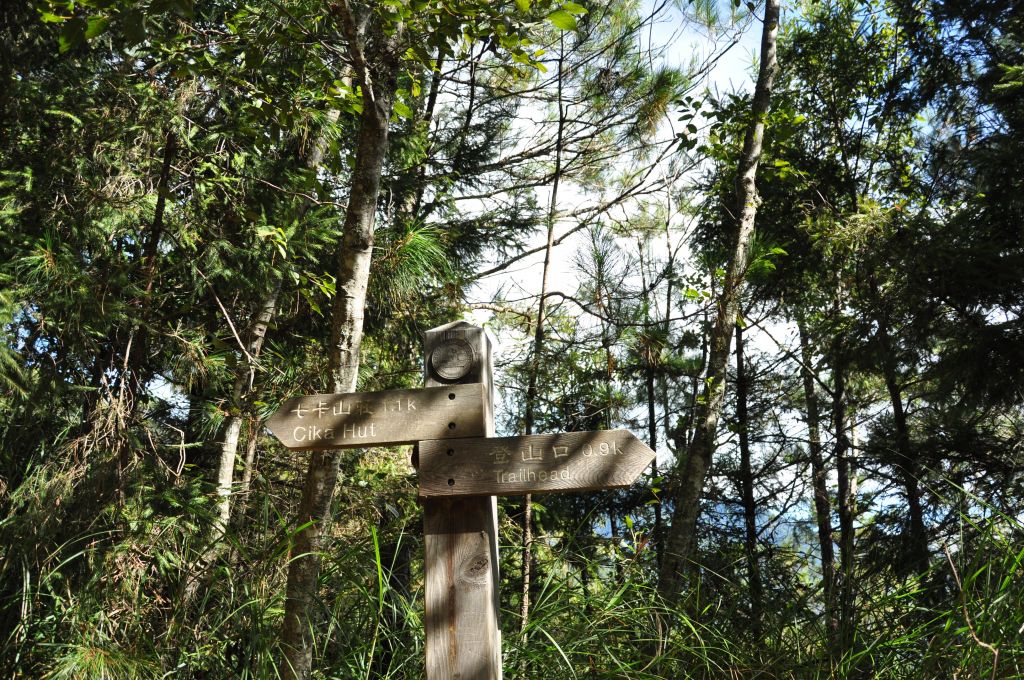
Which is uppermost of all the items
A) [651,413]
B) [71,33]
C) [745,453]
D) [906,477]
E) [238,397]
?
[71,33]

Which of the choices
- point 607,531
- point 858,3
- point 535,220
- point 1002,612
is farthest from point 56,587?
point 858,3

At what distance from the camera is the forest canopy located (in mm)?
2480

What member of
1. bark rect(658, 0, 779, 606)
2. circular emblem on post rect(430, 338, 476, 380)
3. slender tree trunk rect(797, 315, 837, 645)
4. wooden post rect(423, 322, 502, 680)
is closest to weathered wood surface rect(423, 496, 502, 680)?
wooden post rect(423, 322, 502, 680)

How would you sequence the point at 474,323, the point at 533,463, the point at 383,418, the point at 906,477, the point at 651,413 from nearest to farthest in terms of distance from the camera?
1. the point at 533,463
2. the point at 383,418
3. the point at 474,323
4. the point at 906,477
5. the point at 651,413

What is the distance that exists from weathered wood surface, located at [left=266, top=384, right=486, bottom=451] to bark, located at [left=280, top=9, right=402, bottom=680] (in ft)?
1.05

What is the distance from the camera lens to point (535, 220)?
7633 millimetres

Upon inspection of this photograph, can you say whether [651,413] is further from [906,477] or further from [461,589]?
[461,589]

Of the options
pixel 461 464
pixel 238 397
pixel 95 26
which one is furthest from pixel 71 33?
pixel 238 397

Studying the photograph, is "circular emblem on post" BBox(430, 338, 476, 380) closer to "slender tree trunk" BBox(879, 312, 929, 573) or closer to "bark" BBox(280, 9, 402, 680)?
"bark" BBox(280, 9, 402, 680)

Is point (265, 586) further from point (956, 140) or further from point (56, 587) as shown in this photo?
point (956, 140)

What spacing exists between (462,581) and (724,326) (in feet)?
7.46

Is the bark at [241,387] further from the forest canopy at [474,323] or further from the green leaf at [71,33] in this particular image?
the green leaf at [71,33]

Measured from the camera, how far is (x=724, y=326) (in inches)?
161

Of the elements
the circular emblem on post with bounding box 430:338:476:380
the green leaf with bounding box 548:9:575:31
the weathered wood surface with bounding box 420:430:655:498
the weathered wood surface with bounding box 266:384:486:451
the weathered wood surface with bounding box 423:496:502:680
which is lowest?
the weathered wood surface with bounding box 423:496:502:680
